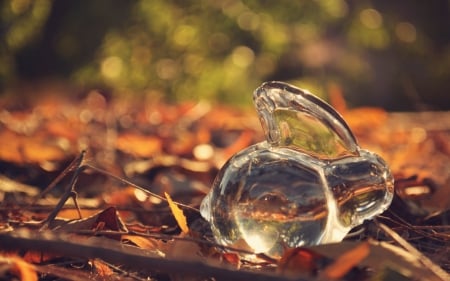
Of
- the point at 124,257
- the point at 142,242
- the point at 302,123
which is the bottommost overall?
the point at 142,242

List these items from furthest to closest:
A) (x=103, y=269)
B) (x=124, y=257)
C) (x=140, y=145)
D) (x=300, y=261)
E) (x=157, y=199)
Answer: (x=140, y=145)
(x=157, y=199)
(x=103, y=269)
(x=300, y=261)
(x=124, y=257)

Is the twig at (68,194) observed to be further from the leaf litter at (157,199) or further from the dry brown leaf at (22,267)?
the dry brown leaf at (22,267)

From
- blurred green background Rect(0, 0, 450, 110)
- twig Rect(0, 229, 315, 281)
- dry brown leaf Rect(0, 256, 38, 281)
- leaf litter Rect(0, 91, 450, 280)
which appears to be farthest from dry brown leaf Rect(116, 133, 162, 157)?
blurred green background Rect(0, 0, 450, 110)

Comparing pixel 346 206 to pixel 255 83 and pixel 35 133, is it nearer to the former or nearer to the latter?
pixel 35 133

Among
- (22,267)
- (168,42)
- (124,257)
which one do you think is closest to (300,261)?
(124,257)

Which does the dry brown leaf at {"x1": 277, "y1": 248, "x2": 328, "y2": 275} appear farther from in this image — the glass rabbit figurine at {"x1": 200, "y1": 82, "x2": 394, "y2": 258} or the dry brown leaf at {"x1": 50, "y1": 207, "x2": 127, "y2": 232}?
the dry brown leaf at {"x1": 50, "y1": 207, "x2": 127, "y2": 232}

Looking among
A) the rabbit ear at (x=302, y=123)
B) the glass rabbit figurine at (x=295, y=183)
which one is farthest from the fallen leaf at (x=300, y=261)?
the rabbit ear at (x=302, y=123)

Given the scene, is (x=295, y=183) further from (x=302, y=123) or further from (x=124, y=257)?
(x=124, y=257)

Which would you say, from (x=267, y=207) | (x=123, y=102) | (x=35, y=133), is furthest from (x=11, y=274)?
(x=123, y=102)
